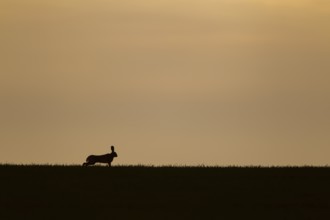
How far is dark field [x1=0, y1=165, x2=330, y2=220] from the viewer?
95.7 feet

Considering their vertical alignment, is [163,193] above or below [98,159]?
below

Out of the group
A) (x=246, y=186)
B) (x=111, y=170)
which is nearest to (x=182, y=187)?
(x=246, y=186)

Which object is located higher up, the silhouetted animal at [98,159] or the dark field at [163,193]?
the silhouetted animal at [98,159]

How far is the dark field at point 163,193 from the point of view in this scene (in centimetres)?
2917

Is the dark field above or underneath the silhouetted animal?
underneath

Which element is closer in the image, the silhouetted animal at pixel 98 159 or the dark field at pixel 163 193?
the dark field at pixel 163 193

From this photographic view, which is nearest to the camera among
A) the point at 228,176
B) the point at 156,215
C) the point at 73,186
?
the point at 156,215

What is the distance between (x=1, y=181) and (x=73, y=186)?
2.26 meters

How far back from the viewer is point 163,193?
1303 inches

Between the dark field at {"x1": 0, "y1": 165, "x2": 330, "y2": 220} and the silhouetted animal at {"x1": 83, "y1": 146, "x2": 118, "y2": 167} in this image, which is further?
the silhouetted animal at {"x1": 83, "y1": 146, "x2": 118, "y2": 167}

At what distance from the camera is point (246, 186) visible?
34750 millimetres

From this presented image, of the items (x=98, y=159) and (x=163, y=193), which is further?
(x=98, y=159)

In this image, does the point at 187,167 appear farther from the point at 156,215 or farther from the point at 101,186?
the point at 156,215

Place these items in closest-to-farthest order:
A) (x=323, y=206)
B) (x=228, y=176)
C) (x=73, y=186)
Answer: (x=323, y=206) < (x=73, y=186) < (x=228, y=176)
